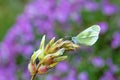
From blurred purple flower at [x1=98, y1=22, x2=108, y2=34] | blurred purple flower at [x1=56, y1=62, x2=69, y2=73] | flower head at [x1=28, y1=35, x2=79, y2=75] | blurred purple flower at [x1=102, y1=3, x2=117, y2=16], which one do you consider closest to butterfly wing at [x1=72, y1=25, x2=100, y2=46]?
flower head at [x1=28, y1=35, x2=79, y2=75]

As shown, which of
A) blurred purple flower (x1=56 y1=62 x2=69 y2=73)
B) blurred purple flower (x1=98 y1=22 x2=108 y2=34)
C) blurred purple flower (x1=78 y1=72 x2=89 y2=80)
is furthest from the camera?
blurred purple flower (x1=98 y1=22 x2=108 y2=34)

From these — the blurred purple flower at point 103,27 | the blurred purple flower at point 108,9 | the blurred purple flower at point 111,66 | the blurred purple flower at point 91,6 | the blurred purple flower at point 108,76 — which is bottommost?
the blurred purple flower at point 108,76

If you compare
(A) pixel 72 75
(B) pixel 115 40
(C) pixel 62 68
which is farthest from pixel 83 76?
(B) pixel 115 40

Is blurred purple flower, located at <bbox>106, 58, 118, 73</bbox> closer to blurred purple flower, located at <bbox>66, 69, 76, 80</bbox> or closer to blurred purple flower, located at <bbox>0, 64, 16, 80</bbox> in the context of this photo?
blurred purple flower, located at <bbox>66, 69, 76, 80</bbox>

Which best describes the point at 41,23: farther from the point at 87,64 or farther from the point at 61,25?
the point at 87,64

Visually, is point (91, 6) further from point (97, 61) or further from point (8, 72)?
point (8, 72)

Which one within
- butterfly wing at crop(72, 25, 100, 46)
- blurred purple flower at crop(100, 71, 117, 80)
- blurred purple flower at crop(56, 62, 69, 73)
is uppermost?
blurred purple flower at crop(56, 62, 69, 73)

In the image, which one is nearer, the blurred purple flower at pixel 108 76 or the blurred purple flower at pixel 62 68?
the blurred purple flower at pixel 108 76

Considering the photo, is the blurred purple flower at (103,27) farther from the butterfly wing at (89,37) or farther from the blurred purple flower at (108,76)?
the butterfly wing at (89,37)

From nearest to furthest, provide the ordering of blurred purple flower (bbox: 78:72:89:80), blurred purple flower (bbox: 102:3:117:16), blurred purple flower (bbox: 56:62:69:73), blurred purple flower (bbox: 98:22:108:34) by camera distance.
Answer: blurred purple flower (bbox: 78:72:89:80)
blurred purple flower (bbox: 56:62:69:73)
blurred purple flower (bbox: 98:22:108:34)
blurred purple flower (bbox: 102:3:117:16)

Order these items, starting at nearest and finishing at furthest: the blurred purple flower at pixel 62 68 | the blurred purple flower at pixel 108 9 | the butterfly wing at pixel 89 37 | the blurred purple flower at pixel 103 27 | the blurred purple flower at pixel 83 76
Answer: the butterfly wing at pixel 89 37 → the blurred purple flower at pixel 83 76 → the blurred purple flower at pixel 62 68 → the blurred purple flower at pixel 103 27 → the blurred purple flower at pixel 108 9

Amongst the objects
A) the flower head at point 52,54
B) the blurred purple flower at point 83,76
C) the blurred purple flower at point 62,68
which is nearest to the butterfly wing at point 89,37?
the flower head at point 52,54
